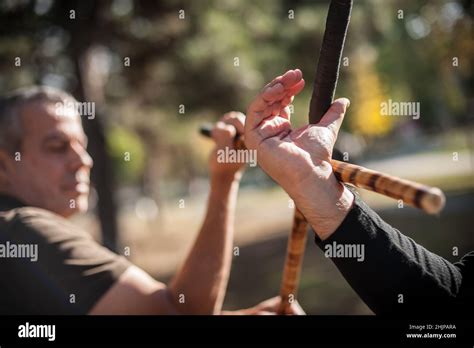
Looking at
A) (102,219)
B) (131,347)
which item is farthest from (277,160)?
Answer: (102,219)

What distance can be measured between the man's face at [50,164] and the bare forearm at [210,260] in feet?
1.24

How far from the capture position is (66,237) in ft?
4.23

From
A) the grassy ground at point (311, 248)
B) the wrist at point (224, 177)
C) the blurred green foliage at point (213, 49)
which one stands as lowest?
the grassy ground at point (311, 248)

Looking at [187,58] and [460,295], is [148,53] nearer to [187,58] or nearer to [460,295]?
[187,58]

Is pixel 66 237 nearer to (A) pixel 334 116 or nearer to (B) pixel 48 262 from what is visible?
(B) pixel 48 262

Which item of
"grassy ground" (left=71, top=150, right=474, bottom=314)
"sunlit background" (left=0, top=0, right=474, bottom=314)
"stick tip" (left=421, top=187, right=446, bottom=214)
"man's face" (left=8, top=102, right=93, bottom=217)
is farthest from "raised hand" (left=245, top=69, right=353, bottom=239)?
"grassy ground" (left=71, top=150, right=474, bottom=314)

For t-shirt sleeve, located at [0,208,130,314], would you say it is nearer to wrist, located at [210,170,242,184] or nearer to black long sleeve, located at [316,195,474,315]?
wrist, located at [210,170,242,184]

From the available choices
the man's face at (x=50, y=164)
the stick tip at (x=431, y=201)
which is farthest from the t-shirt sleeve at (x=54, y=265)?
the stick tip at (x=431, y=201)

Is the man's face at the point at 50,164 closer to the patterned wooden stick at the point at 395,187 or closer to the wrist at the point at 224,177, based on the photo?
the wrist at the point at 224,177

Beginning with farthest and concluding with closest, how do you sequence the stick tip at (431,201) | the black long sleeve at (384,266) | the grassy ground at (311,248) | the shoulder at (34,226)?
the grassy ground at (311,248)
the shoulder at (34,226)
the black long sleeve at (384,266)
the stick tip at (431,201)

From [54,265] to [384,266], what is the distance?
0.82 metres

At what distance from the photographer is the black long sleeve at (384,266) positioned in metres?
0.89

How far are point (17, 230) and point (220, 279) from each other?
55cm

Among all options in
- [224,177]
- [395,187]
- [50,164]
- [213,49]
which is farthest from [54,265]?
[213,49]
